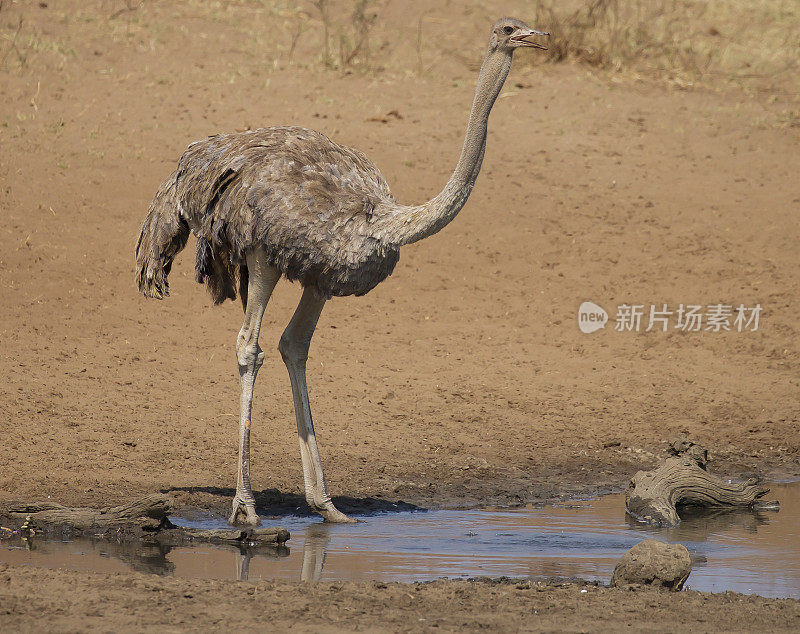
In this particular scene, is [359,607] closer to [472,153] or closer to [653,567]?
[653,567]

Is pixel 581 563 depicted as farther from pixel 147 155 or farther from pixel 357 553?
pixel 147 155

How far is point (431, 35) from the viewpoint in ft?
48.4

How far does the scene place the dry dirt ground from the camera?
7078mm

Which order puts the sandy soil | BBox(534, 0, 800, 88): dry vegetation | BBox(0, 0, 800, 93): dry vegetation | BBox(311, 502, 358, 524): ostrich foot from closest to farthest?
1. the sandy soil
2. BBox(311, 502, 358, 524): ostrich foot
3. BBox(0, 0, 800, 93): dry vegetation
4. BBox(534, 0, 800, 88): dry vegetation

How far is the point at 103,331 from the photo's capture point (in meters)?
8.85

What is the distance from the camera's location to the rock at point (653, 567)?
202 inches

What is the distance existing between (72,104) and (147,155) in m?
1.18

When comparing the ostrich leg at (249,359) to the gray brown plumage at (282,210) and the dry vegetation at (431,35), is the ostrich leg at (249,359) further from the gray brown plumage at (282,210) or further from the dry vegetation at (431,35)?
the dry vegetation at (431,35)

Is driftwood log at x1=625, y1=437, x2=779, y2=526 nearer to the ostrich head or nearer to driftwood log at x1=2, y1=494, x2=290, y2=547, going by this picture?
driftwood log at x1=2, y1=494, x2=290, y2=547

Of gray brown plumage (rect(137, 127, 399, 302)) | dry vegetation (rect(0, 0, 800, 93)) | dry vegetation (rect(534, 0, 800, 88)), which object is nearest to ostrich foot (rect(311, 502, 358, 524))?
gray brown plumage (rect(137, 127, 399, 302))

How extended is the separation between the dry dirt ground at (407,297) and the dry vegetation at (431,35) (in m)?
0.07

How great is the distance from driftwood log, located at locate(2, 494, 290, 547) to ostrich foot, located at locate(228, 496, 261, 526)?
0.93 ft

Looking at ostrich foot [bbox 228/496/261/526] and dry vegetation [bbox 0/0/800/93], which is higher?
dry vegetation [bbox 0/0/800/93]

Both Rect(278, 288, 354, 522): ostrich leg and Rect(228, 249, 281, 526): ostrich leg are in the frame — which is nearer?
Rect(228, 249, 281, 526): ostrich leg
